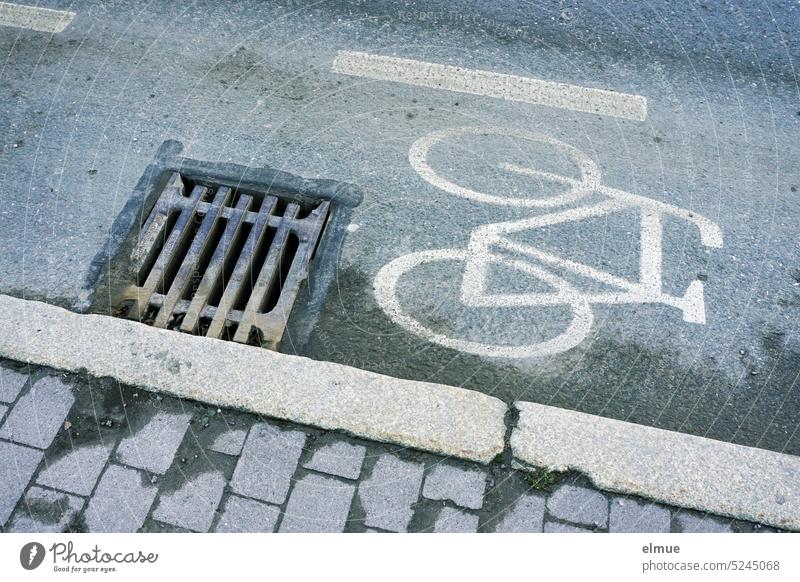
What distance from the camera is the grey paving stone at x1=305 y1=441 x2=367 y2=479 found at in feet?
10.5

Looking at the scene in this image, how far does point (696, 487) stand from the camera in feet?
10.3

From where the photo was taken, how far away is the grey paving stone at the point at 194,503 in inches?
120

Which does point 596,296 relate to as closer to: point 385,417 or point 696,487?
point 696,487

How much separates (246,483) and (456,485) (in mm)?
911

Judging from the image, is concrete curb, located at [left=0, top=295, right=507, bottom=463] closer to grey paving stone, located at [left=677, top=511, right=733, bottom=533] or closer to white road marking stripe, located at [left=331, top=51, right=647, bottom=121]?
grey paving stone, located at [left=677, top=511, right=733, bottom=533]

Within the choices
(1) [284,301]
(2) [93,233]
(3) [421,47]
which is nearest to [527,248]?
(1) [284,301]

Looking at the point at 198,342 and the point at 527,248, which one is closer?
the point at 198,342

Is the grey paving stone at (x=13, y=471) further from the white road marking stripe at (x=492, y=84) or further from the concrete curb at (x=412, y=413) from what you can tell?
the white road marking stripe at (x=492, y=84)

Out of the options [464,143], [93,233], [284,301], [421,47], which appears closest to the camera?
[284,301]

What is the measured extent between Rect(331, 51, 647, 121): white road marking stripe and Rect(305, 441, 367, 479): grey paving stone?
286 cm

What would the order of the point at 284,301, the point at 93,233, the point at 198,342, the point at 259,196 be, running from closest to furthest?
the point at 198,342, the point at 284,301, the point at 93,233, the point at 259,196

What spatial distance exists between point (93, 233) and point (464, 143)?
2321mm

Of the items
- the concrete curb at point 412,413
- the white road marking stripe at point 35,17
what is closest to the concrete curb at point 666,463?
the concrete curb at point 412,413

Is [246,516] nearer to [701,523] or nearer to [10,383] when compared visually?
[10,383]
